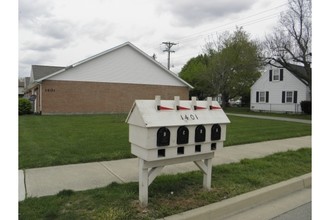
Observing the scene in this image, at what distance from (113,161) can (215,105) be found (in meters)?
3.03

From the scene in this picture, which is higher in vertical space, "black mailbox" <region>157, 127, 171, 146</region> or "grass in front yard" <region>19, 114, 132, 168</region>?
"black mailbox" <region>157, 127, 171, 146</region>

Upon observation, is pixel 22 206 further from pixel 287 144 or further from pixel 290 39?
pixel 290 39

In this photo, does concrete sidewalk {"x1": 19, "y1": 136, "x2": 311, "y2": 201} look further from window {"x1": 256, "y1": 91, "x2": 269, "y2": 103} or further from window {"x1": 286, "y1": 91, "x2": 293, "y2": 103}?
window {"x1": 256, "y1": 91, "x2": 269, "y2": 103}

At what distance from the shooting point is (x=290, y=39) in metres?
24.5

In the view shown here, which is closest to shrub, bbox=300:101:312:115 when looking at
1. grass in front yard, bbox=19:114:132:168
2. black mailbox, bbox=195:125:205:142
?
grass in front yard, bbox=19:114:132:168

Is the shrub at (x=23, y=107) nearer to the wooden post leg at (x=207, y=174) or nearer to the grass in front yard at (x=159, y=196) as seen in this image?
the grass in front yard at (x=159, y=196)

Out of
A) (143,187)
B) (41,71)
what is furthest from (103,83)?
(143,187)

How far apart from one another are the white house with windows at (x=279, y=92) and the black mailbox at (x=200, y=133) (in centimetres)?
2593

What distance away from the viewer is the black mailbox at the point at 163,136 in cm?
367

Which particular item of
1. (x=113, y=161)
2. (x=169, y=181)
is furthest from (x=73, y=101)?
(x=169, y=181)

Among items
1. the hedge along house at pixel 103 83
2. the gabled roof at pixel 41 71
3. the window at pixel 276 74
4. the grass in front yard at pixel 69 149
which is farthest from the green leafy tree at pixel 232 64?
the grass in front yard at pixel 69 149

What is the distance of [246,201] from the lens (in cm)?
434

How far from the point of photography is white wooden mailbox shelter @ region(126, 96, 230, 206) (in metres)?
3.67

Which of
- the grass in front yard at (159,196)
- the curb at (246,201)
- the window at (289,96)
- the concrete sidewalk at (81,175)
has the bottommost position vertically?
the curb at (246,201)
